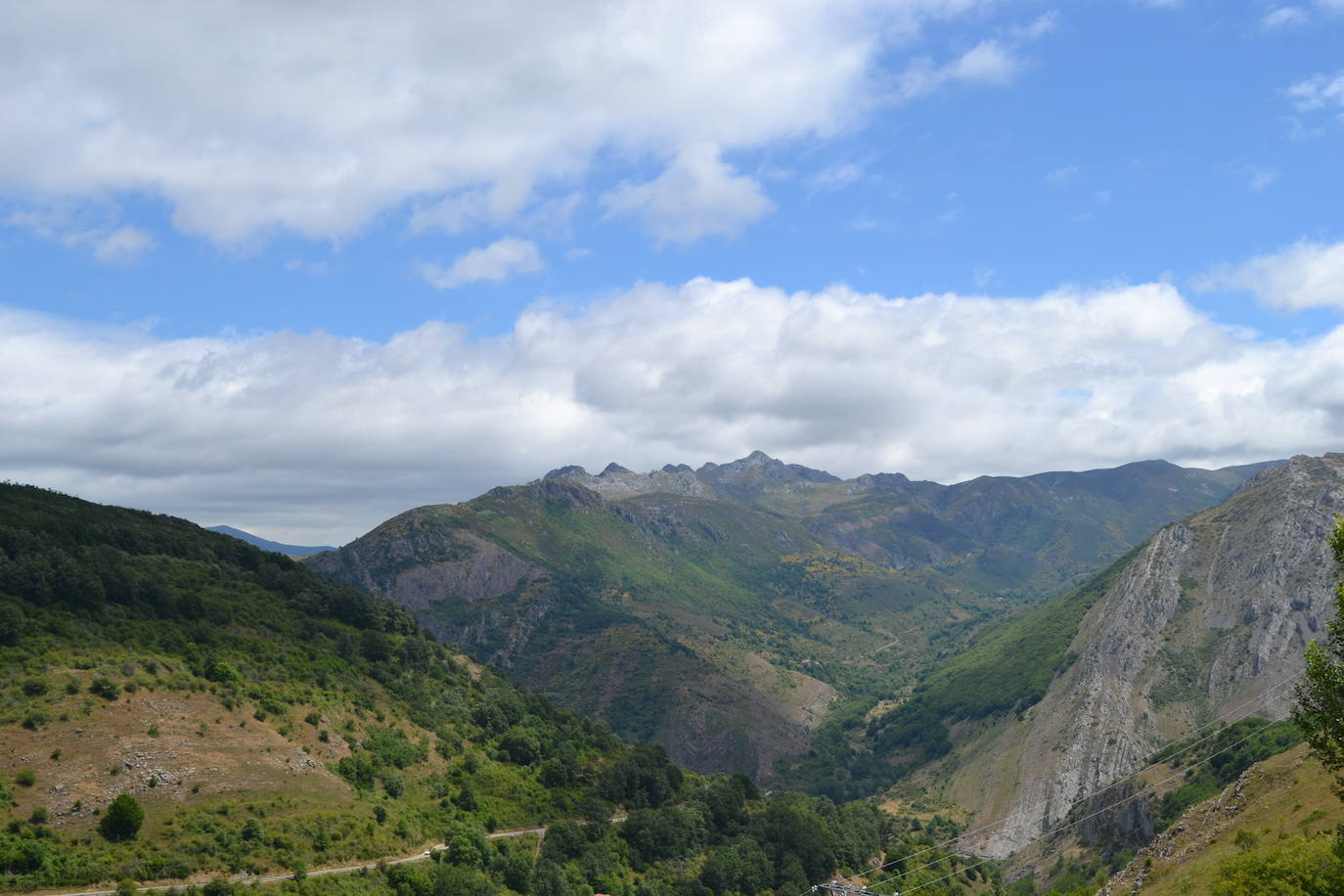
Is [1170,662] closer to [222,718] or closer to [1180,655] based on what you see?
[1180,655]

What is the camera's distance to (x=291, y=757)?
76.3 meters

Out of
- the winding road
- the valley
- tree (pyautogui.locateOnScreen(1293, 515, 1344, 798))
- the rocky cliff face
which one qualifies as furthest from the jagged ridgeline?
tree (pyautogui.locateOnScreen(1293, 515, 1344, 798))

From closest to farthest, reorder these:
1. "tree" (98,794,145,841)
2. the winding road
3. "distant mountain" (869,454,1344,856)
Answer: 1. the winding road
2. "tree" (98,794,145,841)
3. "distant mountain" (869,454,1344,856)

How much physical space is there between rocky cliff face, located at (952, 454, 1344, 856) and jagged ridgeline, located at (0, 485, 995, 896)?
128 ft

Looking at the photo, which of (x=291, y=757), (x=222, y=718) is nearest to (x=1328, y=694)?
(x=291, y=757)

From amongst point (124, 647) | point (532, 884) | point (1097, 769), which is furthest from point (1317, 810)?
point (1097, 769)

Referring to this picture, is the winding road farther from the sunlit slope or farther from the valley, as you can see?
the sunlit slope

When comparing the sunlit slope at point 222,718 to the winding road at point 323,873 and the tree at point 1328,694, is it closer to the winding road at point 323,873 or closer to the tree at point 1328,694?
the winding road at point 323,873

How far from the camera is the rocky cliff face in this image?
15000cm

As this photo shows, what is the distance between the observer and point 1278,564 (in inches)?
6737

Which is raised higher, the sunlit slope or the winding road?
the sunlit slope

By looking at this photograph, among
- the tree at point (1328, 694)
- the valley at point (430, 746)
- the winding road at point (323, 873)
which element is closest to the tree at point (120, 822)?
the valley at point (430, 746)

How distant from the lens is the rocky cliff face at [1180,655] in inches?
5906

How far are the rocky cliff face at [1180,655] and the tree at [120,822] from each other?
5405 inches
